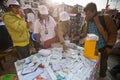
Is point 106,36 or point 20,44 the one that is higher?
point 106,36

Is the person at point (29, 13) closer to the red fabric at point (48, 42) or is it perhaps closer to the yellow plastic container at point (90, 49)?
the red fabric at point (48, 42)

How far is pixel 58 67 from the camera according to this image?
1154mm

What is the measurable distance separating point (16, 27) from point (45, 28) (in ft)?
1.31

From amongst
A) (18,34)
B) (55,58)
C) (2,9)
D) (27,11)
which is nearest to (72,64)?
(55,58)

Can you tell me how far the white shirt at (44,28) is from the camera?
66.7 inches

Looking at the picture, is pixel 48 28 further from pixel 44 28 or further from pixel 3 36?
pixel 3 36

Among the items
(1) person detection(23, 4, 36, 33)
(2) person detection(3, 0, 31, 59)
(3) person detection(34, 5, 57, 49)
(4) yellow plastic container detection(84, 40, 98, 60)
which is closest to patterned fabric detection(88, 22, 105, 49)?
(4) yellow plastic container detection(84, 40, 98, 60)

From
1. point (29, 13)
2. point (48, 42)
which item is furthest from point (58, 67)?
point (29, 13)

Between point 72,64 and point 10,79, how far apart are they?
2.35 feet

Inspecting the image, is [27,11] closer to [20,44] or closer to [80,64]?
[20,44]

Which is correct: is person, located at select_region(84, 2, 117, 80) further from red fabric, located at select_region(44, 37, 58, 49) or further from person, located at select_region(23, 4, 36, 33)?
person, located at select_region(23, 4, 36, 33)

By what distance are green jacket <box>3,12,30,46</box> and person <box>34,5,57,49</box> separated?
189 mm

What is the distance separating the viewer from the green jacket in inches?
61.1

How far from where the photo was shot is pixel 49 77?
3.33ft
